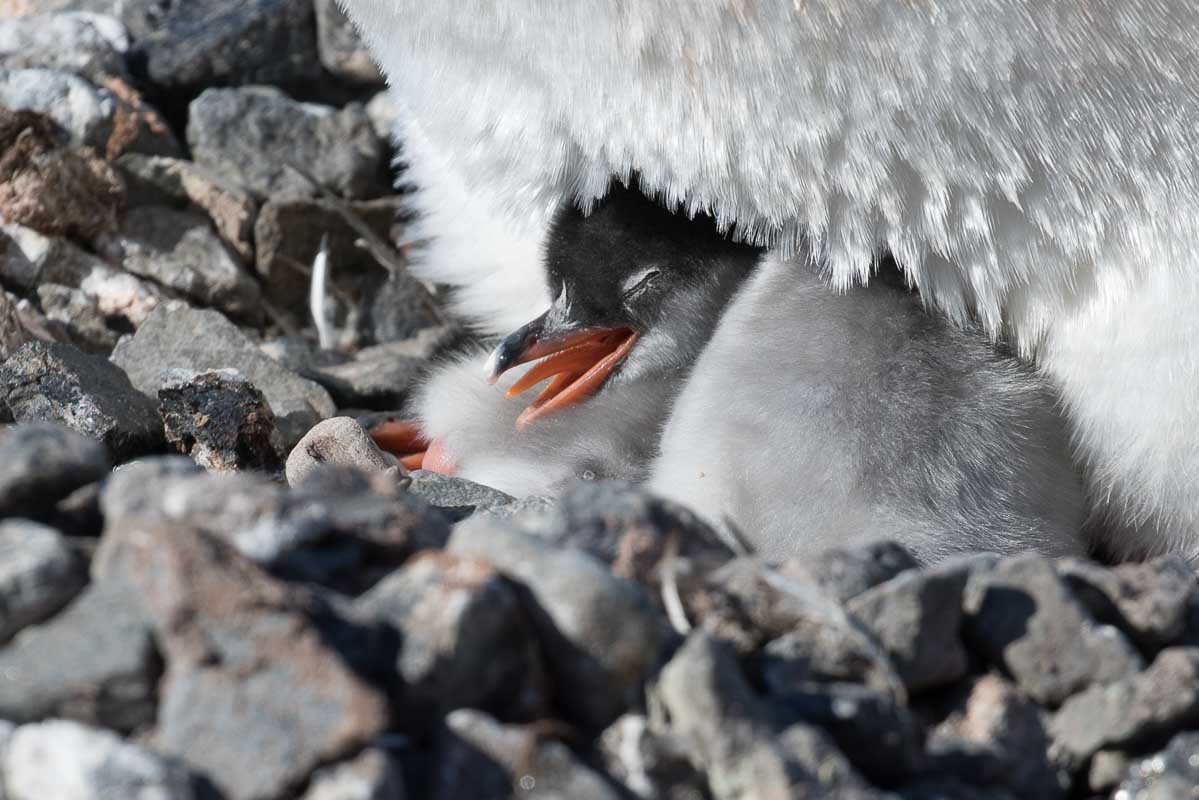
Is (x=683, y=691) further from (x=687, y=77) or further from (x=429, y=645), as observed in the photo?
(x=687, y=77)

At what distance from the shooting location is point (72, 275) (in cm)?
226

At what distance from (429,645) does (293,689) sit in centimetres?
8

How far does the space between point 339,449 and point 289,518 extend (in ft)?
2.47

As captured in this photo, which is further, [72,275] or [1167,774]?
[72,275]

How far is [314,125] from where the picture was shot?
108 inches

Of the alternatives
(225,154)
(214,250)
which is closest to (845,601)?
(214,250)

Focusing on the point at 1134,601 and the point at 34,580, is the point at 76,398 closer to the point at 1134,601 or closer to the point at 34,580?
the point at 34,580

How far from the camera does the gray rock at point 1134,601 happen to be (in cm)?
101

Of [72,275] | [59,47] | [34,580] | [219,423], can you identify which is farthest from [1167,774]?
[59,47]

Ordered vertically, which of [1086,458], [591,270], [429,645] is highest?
[429,645]

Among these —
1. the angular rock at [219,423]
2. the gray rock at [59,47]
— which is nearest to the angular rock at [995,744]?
the angular rock at [219,423]

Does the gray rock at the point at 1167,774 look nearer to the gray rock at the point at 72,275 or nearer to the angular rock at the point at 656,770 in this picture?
the angular rock at the point at 656,770

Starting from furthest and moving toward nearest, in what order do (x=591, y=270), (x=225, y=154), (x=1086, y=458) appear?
(x=225, y=154) → (x=591, y=270) → (x=1086, y=458)

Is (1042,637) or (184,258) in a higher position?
(184,258)
